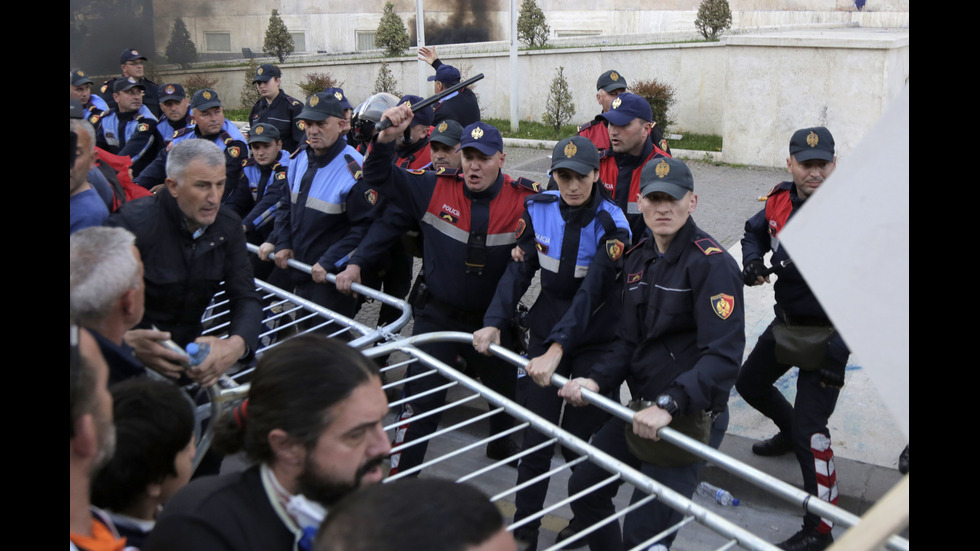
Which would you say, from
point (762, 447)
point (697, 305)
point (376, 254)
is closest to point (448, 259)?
point (376, 254)

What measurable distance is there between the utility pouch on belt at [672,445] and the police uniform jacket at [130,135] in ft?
22.1

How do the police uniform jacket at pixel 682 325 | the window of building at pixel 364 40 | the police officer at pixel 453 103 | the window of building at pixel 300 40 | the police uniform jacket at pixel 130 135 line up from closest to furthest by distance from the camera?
1. the police uniform jacket at pixel 682 325
2. the police officer at pixel 453 103
3. the police uniform jacket at pixel 130 135
4. the window of building at pixel 300 40
5. the window of building at pixel 364 40

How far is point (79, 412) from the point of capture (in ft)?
5.33

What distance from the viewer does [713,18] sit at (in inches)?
673

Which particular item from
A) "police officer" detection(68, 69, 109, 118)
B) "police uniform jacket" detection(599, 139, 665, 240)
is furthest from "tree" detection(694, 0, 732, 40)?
"police uniform jacket" detection(599, 139, 665, 240)

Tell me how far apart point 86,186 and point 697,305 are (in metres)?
2.63

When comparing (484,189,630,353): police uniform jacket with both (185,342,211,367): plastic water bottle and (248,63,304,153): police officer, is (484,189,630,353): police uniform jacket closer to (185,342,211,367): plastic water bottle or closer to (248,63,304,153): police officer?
(185,342,211,367): plastic water bottle

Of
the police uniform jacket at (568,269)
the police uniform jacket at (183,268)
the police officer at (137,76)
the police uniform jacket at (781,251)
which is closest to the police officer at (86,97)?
the police officer at (137,76)

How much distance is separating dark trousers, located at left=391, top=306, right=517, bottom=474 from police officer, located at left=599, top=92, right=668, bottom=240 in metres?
1.30

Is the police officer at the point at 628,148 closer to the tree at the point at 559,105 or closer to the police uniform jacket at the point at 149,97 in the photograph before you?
the police uniform jacket at the point at 149,97

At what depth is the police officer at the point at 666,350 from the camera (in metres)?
3.30

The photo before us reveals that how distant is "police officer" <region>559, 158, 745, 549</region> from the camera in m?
3.30

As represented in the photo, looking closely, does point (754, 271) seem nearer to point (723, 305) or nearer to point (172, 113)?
point (723, 305)
